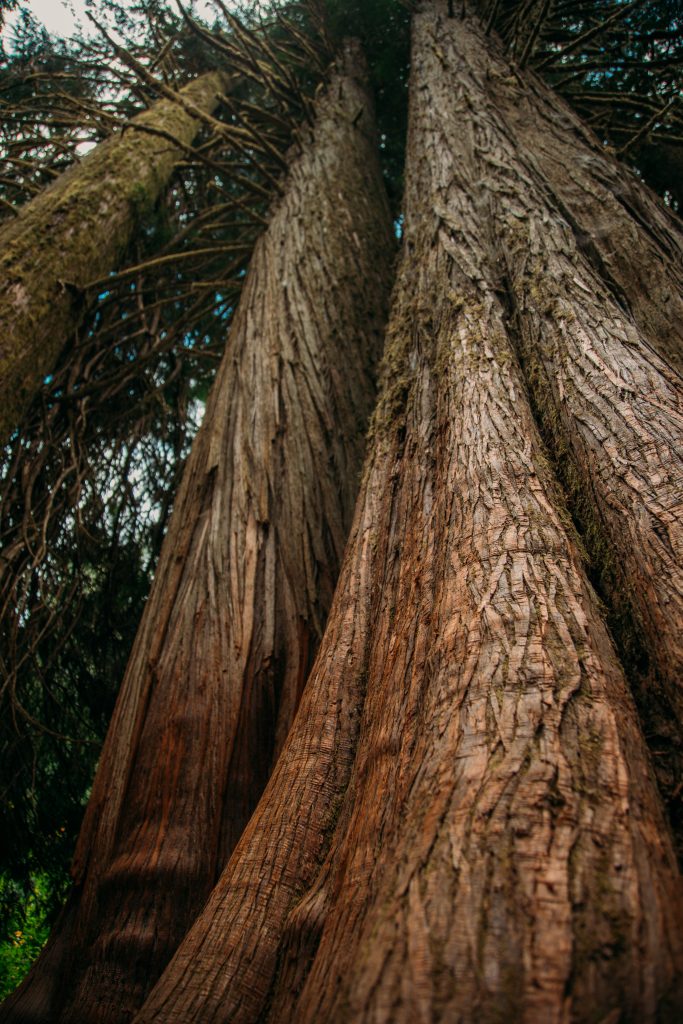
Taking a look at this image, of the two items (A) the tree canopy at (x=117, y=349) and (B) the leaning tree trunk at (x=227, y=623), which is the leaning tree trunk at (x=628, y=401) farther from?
(B) the leaning tree trunk at (x=227, y=623)

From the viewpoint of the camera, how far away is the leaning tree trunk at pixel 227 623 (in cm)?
141

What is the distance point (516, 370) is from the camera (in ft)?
5.58

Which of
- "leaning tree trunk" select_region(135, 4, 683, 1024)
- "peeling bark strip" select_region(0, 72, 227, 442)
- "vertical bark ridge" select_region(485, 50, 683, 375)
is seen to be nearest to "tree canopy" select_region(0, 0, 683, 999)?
"peeling bark strip" select_region(0, 72, 227, 442)

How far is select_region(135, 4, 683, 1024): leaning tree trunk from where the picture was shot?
0.64 metres

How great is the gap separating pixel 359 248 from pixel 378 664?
10.3 feet

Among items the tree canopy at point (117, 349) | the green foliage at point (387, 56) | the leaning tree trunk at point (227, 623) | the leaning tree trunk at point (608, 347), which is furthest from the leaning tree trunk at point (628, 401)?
the green foliage at point (387, 56)

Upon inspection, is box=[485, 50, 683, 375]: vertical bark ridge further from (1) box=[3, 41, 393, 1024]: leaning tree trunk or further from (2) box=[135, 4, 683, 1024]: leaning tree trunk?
(1) box=[3, 41, 393, 1024]: leaning tree trunk

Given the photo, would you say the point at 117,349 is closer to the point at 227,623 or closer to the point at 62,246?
the point at 62,246

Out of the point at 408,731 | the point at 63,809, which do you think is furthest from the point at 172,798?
the point at 63,809

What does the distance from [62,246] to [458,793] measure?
3253mm

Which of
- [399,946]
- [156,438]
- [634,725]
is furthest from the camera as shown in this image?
[156,438]

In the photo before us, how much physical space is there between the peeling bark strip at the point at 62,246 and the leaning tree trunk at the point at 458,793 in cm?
187

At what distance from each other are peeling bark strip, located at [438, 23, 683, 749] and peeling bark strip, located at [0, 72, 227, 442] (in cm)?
207

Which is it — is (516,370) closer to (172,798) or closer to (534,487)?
(534,487)
